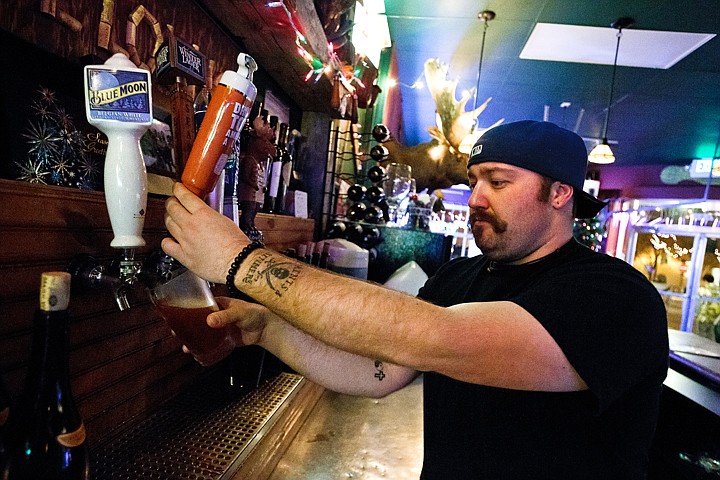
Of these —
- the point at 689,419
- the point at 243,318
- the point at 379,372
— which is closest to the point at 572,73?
the point at 689,419

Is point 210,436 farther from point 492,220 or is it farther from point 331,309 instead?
point 492,220

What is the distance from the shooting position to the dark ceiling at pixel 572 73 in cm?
360

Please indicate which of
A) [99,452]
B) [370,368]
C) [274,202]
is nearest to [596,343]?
[370,368]

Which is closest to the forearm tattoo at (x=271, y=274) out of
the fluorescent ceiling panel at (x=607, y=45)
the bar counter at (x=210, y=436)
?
the bar counter at (x=210, y=436)

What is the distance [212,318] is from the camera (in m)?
0.70

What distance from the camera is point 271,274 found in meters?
0.66

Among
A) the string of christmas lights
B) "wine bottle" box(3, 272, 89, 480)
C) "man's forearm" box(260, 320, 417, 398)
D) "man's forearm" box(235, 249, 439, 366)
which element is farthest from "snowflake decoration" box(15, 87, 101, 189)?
the string of christmas lights

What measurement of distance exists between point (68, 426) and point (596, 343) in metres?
0.85

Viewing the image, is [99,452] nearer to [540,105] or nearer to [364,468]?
[364,468]

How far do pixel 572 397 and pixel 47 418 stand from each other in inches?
36.9

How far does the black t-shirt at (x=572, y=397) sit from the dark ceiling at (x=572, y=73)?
11.1 ft

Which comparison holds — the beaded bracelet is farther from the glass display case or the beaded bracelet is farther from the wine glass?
the glass display case

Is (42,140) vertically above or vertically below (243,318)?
above

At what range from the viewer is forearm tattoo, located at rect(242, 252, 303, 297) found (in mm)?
654
